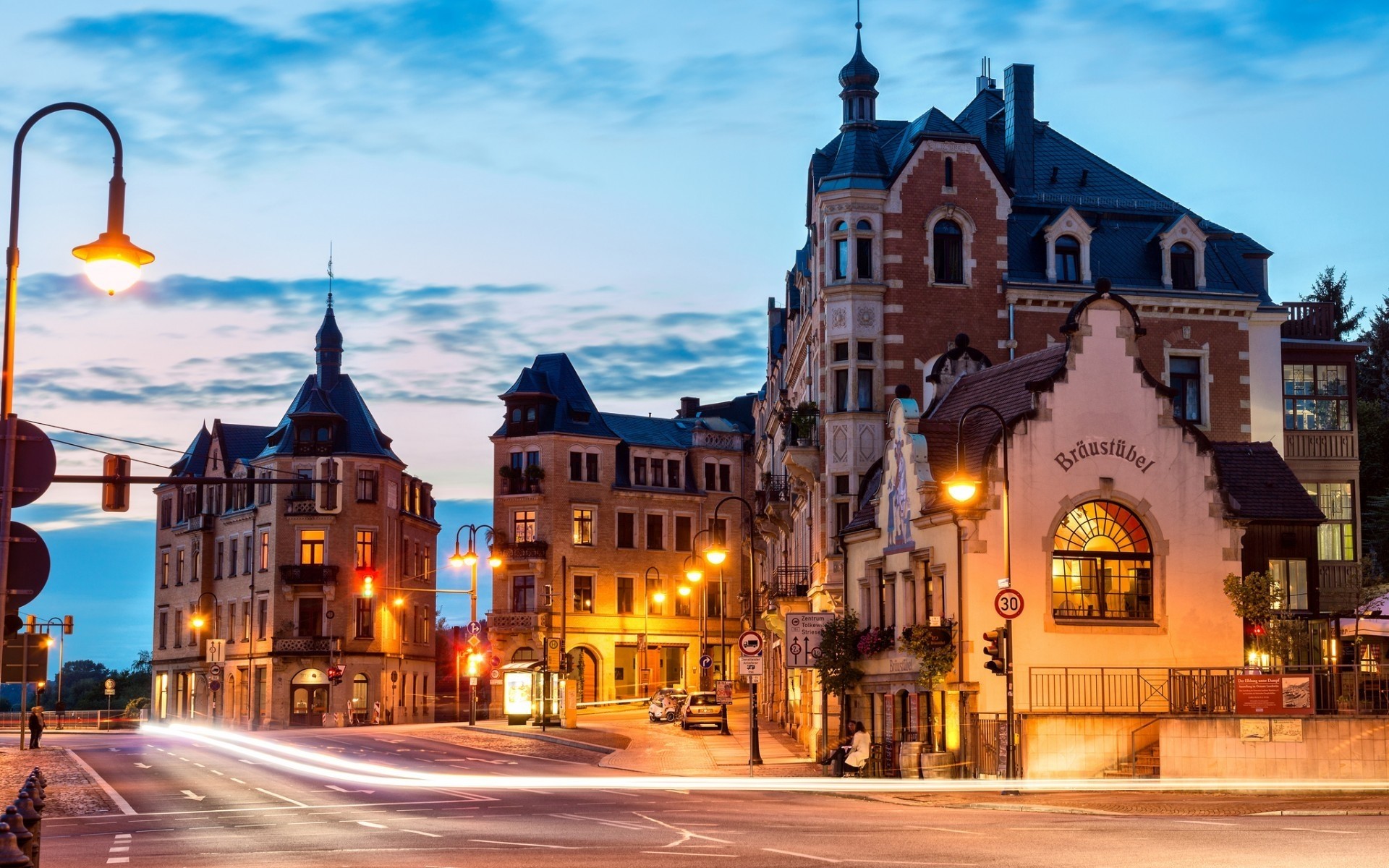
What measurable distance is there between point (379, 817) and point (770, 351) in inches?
2254

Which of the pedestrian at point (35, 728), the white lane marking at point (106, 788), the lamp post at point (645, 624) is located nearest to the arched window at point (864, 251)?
the white lane marking at point (106, 788)

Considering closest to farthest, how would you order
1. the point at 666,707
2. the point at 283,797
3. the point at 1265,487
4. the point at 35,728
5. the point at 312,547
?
the point at 283,797 → the point at 1265,487 → the point at 35,728 → the point at 666,707 → the point at 312,547

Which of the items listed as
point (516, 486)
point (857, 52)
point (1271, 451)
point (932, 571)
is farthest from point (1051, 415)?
point (516, 486)

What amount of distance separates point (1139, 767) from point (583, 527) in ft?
202

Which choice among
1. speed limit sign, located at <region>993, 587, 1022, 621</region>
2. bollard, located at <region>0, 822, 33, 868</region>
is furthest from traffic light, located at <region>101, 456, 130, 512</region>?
speed limit sign, located at <region>993, 587, 1022, 621</region>

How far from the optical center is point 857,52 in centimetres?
5281

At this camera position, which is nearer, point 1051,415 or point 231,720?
point 1051,415

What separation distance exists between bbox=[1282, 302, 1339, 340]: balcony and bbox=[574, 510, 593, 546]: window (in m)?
45.8

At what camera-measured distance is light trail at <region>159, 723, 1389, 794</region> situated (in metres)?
30.0

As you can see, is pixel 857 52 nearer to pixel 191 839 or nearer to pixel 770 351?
pixel 770 351

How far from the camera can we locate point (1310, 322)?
56656 mm

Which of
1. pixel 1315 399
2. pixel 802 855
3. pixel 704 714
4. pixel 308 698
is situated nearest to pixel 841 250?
pixel 1315 399

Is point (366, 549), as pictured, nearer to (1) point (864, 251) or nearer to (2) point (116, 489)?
(1) point (864, 251)

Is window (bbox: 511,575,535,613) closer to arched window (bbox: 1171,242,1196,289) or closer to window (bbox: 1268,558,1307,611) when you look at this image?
arched window (bbox: 1171,242,1196,289)
